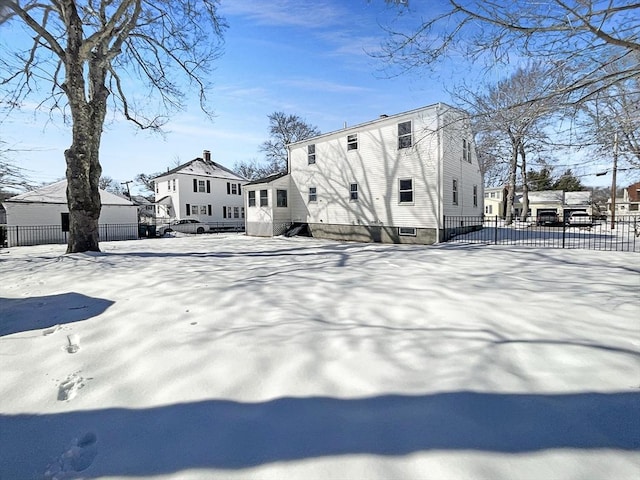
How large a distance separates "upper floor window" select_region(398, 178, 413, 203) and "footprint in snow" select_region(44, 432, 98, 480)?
1447 centimetres

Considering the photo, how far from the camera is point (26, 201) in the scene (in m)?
20.5

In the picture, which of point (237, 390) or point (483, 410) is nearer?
point (483, 410)

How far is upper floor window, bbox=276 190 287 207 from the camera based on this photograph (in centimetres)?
2057

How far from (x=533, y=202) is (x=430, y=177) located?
35159 millimetres

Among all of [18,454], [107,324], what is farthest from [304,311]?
[18,454]

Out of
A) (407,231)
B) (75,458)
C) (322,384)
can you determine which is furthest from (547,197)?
(75,458)

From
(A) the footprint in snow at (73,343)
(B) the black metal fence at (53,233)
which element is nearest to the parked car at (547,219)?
(A) the footprint in snow at (73,343)

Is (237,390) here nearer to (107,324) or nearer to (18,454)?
(18,454)

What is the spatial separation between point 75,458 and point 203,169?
36.2 m

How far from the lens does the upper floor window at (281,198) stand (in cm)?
2057

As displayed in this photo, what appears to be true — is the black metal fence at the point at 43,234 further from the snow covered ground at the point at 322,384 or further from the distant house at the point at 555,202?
the distant house at the point at 555,202

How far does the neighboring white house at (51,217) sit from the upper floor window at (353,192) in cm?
1627

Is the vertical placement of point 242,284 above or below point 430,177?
below

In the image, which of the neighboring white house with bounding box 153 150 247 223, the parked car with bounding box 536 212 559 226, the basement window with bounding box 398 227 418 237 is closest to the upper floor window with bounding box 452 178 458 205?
the basement window with bounding box 398 227 418 237
